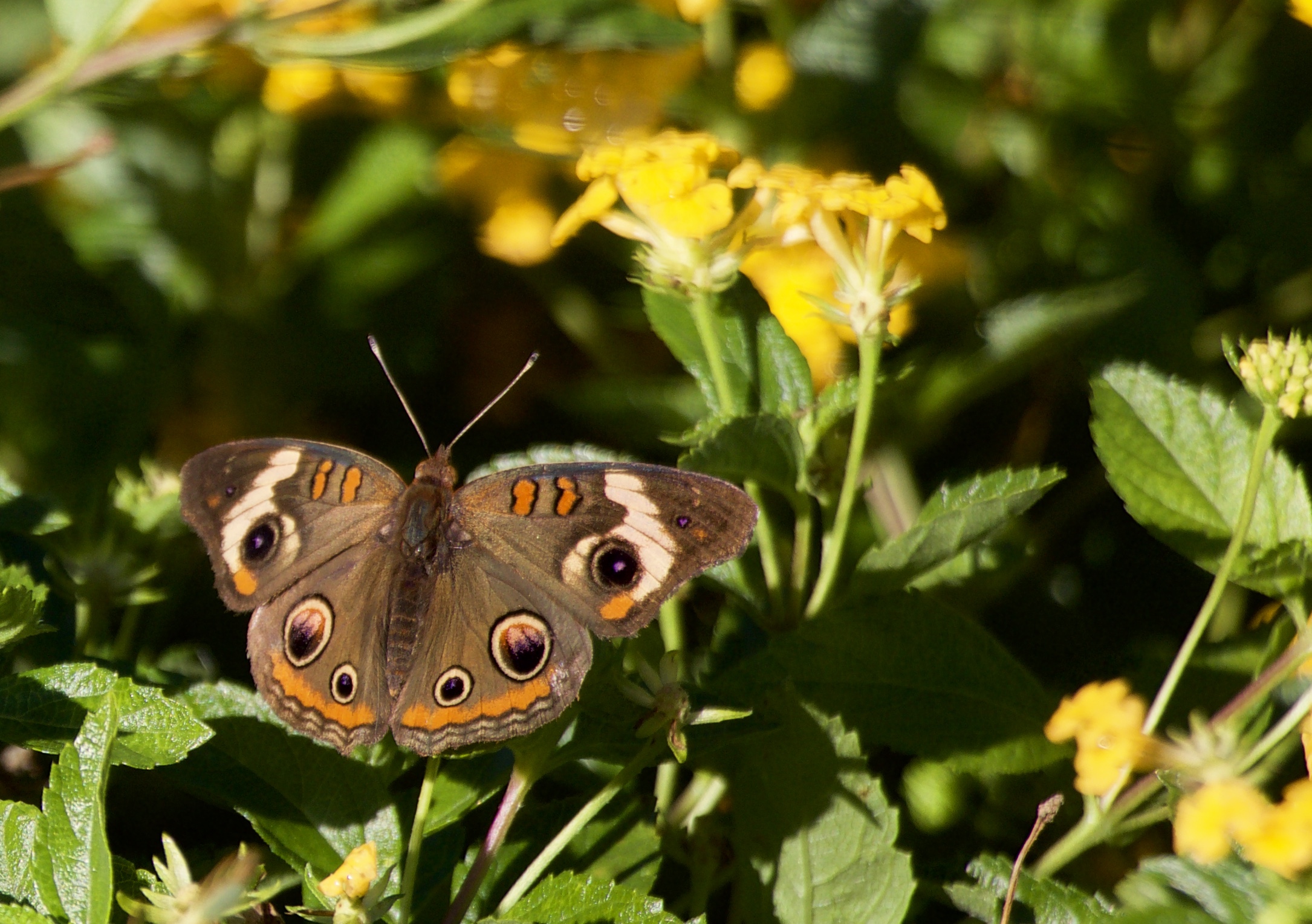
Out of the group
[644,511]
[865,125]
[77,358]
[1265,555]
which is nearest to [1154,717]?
[1265,555]

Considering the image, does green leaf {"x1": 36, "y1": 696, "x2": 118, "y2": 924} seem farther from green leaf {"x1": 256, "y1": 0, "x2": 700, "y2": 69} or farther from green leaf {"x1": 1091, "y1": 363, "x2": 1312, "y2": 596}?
green leaf {"x1": 1091, "y1": 363, "x2": 1312, "y2": 596}

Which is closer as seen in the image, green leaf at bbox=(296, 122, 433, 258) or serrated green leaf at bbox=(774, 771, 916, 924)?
serrated green leaf at bbox=(774, 771, 916, 924)

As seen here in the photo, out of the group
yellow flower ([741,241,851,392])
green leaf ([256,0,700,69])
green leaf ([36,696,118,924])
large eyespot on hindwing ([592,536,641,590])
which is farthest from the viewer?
yellow flower ([741,241,851,392])

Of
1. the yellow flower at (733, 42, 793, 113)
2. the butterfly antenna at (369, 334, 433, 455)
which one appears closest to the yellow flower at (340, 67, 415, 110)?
the butterfly antenna at (369, 334, 433, 455)

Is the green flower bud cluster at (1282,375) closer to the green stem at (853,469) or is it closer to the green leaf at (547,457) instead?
the green stem at (853,469)

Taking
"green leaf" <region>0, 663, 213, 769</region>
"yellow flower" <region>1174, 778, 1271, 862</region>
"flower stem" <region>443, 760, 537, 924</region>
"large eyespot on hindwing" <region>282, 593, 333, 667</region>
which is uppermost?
"yellow flower" <region>1174, 778, 1271, 862</region>

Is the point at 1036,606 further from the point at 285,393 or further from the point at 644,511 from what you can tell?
the point at 285,393

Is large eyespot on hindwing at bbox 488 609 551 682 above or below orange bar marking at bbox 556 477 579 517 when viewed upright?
below

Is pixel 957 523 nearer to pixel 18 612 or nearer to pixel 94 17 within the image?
pixel 18 612
